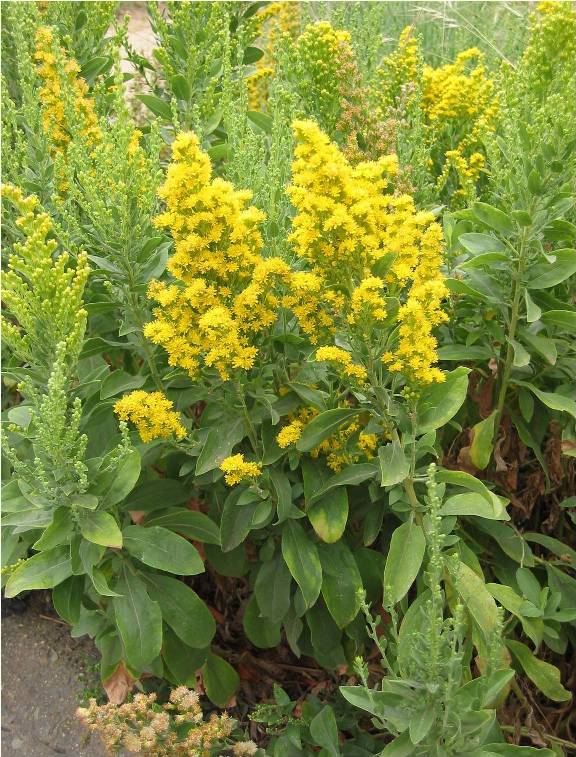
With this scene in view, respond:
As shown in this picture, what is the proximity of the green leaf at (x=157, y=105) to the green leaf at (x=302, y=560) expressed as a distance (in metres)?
1.82

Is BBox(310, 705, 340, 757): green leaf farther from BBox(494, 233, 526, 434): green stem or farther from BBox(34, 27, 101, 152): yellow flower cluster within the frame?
BBox(34, 27, 101, 152): yellow flower cluster

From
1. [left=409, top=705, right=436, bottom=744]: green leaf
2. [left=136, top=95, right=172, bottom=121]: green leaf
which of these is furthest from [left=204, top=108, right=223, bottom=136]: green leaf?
[left=409, top=705, right=436, bottom=744]: green leaf

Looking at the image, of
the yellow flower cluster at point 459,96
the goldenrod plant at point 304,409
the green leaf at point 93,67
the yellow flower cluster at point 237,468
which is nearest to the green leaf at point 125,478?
the goldenrod plant at point 304,409

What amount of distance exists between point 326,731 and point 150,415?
1087 millimetres

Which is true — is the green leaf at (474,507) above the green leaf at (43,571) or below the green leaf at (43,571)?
above

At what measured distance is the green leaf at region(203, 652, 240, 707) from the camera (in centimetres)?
280

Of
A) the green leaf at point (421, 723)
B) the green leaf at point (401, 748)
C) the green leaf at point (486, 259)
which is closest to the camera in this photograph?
the green leaf at point (421, 723)

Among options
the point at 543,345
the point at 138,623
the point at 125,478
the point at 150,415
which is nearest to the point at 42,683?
the point at 138,623

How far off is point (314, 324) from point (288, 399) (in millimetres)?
308

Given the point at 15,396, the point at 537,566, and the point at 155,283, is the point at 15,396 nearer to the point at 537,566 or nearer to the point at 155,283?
the point at 155,283

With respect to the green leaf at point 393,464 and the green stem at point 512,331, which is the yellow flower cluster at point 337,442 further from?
the green stem at point 512,331

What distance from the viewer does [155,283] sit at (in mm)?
2287

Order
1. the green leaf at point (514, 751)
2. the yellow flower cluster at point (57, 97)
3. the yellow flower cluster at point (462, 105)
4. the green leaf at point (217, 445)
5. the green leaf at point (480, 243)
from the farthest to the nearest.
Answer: the yellow flower cluster at point (462, 105)
the yellow flower cluster at point (57, 97)
the green leaf at point (480, 243)
the green leaf at point (217, 445)
the green leaf at point (514, 751)

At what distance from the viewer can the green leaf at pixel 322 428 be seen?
227cm
